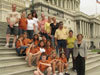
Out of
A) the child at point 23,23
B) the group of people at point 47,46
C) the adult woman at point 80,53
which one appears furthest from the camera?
the child at point 23,23

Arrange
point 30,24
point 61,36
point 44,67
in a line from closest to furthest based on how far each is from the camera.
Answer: point 44,67
point 61,36
point 30,24

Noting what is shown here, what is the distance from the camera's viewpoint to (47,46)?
24.7 ft

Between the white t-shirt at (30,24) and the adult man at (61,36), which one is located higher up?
the white t-shirt at (30,24)

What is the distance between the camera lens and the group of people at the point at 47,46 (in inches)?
256

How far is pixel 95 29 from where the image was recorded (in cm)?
7125

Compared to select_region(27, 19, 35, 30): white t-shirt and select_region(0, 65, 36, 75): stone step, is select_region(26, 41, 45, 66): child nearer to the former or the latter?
select_region(0, 65, 36, 75): stone step

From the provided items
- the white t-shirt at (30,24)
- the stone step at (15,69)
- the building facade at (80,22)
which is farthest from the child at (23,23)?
the building facade at (80,22)

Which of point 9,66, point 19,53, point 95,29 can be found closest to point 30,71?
point 9,66

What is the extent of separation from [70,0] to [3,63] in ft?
249

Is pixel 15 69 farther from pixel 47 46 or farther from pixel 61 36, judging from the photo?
pixel 61 36

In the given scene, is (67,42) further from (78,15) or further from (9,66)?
(78,15)

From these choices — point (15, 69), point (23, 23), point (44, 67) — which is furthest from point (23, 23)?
point (44, 67)

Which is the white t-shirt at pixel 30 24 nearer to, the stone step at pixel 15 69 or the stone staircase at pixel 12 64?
the stone staircase at pixel 12 64

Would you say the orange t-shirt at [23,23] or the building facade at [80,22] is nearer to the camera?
the orange t-shirt at [23,23]
